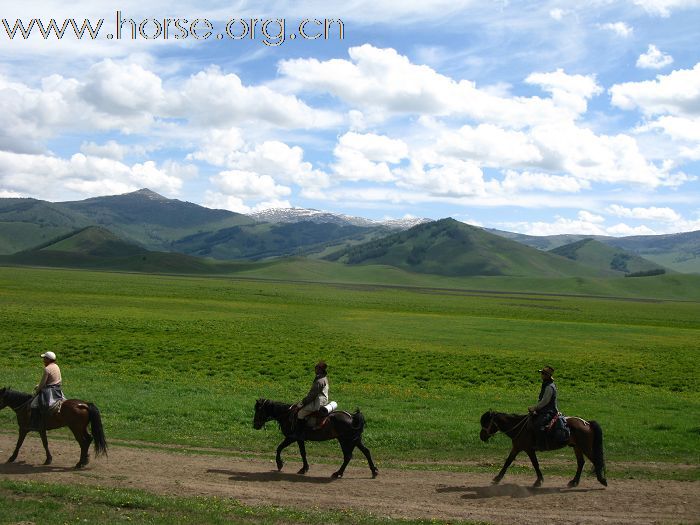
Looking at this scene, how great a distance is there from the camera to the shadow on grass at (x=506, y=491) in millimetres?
16219

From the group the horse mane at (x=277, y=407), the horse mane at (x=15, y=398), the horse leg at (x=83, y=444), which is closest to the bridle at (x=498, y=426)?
the horse mane at (x=277, y=407)

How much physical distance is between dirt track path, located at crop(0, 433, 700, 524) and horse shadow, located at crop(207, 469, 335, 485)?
0.03m

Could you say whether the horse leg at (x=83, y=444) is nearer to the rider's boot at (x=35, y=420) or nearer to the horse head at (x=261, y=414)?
the rider's boot at (x=35, y=420)

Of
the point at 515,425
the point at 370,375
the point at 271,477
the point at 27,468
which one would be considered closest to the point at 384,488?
the point at 271,477

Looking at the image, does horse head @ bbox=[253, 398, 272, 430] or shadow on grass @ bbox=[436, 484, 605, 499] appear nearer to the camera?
shadow on grass @ bbox=[436, 484, 605, 499]

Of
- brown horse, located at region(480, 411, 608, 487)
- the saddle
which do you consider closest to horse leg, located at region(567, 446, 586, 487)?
brown horse, located at region(480, 411, 608, 487)

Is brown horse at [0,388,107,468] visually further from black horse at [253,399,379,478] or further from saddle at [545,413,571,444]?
saddle at [545,413,571,444]

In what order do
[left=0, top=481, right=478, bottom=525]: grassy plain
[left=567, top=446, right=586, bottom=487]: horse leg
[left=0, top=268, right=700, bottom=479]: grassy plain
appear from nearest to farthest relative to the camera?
[left=0, top=481, right=478, bottom=525]: grassy plain < [left=567, top=446, right=586, bottom=487]: horse leg < [left=0, top=268, right=700, bottom=479]: grassy plain

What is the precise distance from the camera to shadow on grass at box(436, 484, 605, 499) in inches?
639

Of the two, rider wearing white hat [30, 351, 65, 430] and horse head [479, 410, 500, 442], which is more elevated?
rider wearing white hat [30, 351, 65, 430]

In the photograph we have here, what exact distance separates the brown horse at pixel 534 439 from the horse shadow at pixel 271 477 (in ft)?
16.2

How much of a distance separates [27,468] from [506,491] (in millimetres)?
13174

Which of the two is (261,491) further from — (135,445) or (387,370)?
(387,370)

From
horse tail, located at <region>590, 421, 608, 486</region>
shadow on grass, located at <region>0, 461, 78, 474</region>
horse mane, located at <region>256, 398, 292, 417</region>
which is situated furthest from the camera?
horse mane, located at <region>256, 398, 292, 417</region>
